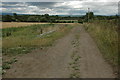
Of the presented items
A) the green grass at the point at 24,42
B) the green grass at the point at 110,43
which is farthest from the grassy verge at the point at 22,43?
the green grass at the point at 110,43

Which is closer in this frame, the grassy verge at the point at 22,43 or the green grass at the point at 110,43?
the green grass at the point at 110,43

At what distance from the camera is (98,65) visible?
7.23 m

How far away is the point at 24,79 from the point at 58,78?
0.98 m

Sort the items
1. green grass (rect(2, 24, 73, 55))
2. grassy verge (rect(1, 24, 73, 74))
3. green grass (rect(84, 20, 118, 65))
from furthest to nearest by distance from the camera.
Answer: green grass (rect(2, 24, 73, 55)) < grassy verge (rect(1, 24, 73, 74)) < green grass (rect(84, 20, 118, 65))

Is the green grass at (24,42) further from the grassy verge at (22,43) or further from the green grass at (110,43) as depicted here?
the green grass at (110,43)

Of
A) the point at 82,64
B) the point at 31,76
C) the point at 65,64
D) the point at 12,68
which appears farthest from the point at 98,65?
the point at 12,68

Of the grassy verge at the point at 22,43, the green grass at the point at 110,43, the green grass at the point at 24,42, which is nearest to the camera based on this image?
the green grass at the point at 110,43

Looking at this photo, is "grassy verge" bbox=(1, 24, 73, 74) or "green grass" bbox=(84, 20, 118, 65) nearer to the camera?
"green grass" bbox=(84, 20, 118, 65)

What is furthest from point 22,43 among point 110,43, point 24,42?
point 110,43

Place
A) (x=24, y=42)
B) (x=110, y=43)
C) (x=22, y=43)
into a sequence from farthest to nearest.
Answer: (x=24, y=42) < (x=22, y=43) < (x=110, y=43)

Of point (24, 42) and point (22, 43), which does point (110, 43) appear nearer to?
point (22, 43)

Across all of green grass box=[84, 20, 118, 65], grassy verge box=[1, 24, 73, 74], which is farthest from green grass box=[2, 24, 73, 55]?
green grass box=[84, 20, 118, 65]

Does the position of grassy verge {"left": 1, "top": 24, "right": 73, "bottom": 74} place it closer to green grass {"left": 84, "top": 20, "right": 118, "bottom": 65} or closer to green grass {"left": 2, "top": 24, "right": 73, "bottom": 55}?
green grass {"left": 2, "top": 24, "right": 73, "bottom": 55}

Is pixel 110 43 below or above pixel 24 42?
above
